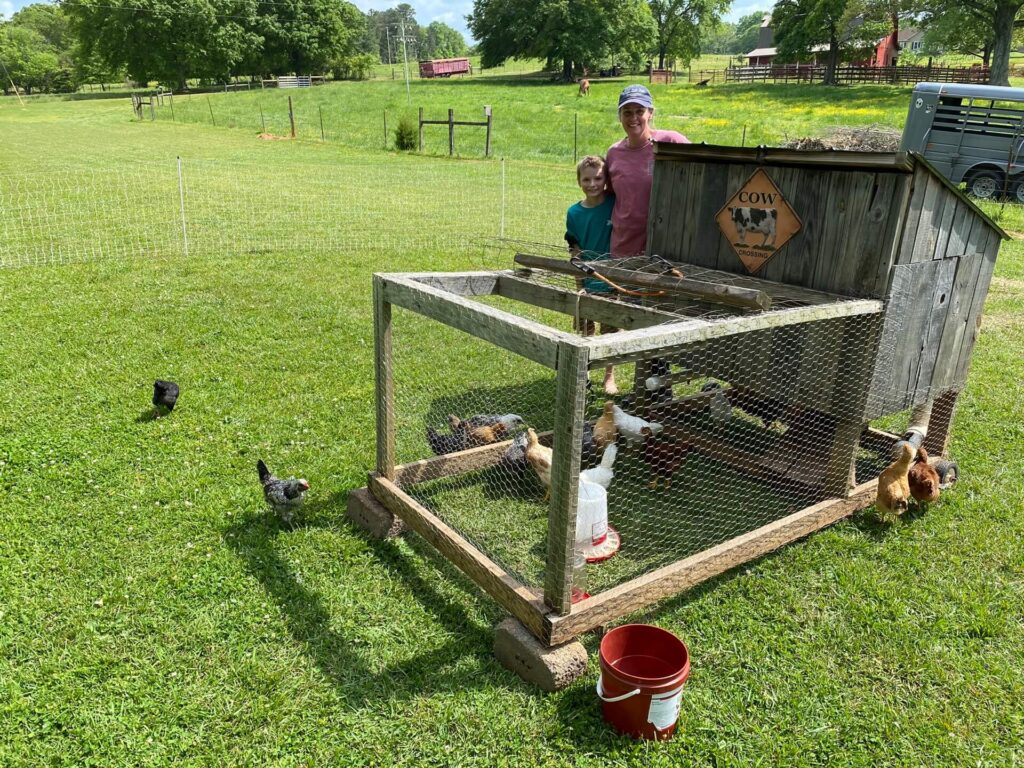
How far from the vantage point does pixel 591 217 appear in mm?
5125

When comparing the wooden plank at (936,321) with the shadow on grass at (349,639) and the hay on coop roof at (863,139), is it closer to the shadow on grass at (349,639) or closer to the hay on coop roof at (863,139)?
the shadow on grass at (349,639)

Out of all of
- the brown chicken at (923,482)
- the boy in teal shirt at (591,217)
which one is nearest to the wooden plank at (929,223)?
the brown chicken at (923,482)

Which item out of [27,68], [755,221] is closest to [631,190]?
[755,221]

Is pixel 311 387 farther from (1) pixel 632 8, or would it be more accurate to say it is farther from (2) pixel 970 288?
(1) pixel 632 8

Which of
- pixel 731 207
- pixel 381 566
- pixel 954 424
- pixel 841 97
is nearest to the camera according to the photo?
pixel 381 566

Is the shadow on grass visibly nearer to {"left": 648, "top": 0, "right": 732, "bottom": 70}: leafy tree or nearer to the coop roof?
the coop roof

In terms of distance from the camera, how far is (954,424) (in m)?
5.06

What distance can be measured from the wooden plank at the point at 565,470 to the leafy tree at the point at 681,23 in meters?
68.5

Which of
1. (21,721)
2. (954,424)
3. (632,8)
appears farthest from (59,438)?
(632,8)

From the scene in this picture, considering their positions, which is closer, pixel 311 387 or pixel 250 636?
pixel 250 636

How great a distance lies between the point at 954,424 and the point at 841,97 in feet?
115

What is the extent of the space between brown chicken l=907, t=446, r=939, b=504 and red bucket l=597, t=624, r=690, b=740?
1990mm

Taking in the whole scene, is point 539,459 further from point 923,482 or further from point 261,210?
point 261,210

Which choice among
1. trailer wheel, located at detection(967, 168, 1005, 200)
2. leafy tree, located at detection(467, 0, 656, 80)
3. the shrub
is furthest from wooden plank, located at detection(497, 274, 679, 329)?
leafy tree, located at detection(467, 0, 656, 80)
